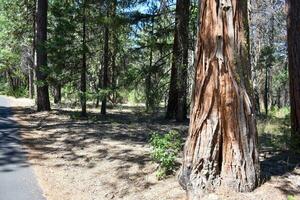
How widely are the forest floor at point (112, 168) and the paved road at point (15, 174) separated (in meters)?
0.20

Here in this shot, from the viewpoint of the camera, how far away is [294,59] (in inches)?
331

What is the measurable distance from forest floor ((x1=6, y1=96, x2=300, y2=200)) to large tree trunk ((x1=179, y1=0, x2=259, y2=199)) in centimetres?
27

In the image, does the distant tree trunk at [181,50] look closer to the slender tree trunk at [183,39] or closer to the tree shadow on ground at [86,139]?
the slender tree trunk at [183,39]

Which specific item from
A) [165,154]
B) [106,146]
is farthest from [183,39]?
[165,154]

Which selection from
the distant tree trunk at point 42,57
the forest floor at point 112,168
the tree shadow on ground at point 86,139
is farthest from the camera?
the distant tree trunk at point 42,57

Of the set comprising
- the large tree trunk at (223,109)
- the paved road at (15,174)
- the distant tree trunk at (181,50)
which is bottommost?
the paved road at (15,174)

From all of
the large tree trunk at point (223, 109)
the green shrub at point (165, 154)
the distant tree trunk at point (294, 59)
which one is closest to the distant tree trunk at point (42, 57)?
the green shrub at point (165, 154)

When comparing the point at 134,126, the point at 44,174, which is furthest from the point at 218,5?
the point at 134,126

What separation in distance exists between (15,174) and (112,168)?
1945 mm

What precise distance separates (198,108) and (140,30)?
10.5 meters

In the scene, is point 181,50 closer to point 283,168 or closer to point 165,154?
point 165,154

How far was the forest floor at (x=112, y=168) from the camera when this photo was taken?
651 centimetres

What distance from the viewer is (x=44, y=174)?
8.52 m

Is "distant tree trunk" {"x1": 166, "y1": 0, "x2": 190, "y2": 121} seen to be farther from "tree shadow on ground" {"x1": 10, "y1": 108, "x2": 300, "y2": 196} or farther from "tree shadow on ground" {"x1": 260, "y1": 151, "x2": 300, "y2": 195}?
"tree shadow on ground" {"x1": 260, "y1": 151, "x2": 300, "y2": 195}
